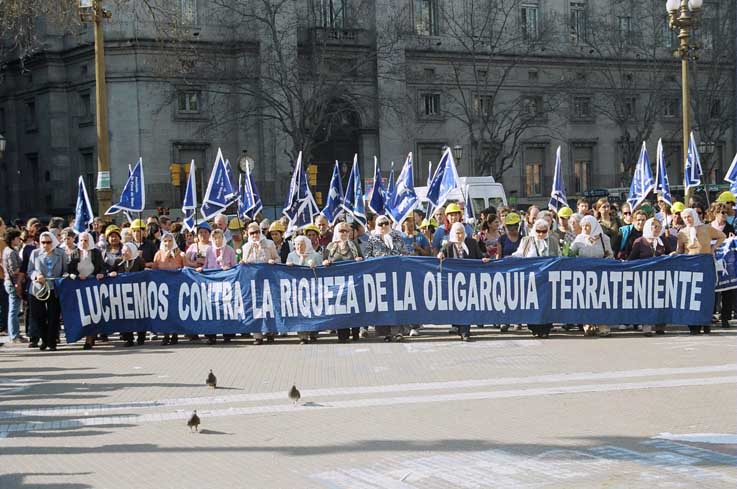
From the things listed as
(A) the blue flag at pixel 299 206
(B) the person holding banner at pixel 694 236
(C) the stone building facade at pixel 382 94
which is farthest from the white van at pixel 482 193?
(B) the person holding banner at pixel 694 236

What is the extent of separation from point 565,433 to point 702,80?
5378 cm

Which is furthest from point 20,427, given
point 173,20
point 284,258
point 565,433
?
point 173,20

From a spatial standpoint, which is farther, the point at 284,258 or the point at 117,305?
the point at 284,258

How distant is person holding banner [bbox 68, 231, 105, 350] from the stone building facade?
2666 cm

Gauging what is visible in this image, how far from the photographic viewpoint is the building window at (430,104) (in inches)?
2079

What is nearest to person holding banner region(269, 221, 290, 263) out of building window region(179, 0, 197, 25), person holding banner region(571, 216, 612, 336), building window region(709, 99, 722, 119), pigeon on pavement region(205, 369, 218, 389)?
person holding banner region(571, 216, 612, 336)

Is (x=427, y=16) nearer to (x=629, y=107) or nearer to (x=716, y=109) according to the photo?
(x=629, y=107)

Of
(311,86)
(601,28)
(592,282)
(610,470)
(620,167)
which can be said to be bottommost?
(610,470)

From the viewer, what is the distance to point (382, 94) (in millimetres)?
50062

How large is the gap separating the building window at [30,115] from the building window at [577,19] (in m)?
29.3

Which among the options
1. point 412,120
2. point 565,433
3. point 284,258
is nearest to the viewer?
point 565,433

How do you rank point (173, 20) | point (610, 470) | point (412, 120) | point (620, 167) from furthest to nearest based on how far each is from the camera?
1. point (620, 167)
2. point (412, 120)
3. point (173, 20)
4. point (610, 470)

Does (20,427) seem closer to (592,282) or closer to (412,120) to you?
(592,282)

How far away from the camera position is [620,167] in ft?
190
